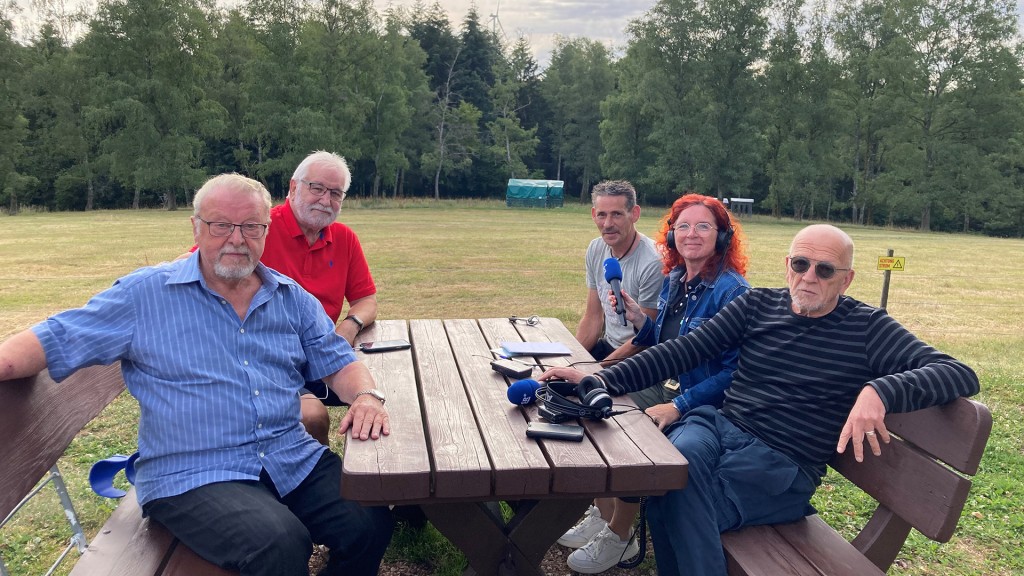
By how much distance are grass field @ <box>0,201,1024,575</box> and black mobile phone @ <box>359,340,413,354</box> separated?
1.05 meters

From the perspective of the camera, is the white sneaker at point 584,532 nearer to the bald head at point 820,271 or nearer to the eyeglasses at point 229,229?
the bald head at point 820,271

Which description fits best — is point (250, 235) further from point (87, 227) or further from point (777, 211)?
point (777, 211)

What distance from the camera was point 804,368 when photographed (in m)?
2.81

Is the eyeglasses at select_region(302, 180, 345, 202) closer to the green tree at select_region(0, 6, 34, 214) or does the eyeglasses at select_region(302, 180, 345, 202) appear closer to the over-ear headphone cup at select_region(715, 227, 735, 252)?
the over-ear headphone cup at select_region(715, 227, 735, 252)

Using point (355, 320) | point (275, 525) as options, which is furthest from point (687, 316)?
point (275, 525)

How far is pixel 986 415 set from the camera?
226 cm

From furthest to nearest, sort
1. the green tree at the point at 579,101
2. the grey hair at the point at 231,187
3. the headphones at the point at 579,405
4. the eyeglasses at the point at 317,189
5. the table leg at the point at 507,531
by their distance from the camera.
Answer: the green tree at the point at 579,101
the eyeglasses at the point at 317,189
the grey hair at the point at 231,187
the headphones at the point at 579,405
the table leg at the point at 507,531

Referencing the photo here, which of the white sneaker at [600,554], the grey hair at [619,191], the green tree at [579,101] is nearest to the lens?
the white sneaker at [600,554]

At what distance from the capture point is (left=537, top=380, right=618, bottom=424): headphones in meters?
2.74

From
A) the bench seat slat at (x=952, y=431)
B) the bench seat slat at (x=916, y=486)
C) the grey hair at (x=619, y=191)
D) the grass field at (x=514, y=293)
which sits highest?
the grey hair at (x=619, y=191)

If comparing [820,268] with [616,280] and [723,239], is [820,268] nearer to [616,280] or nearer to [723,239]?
[723,239]

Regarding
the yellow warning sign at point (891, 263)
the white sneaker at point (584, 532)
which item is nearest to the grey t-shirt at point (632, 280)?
the white sneaker at point (584, 532)

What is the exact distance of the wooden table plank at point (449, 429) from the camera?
227 centimetres

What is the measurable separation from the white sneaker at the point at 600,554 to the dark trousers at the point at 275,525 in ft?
3.72
